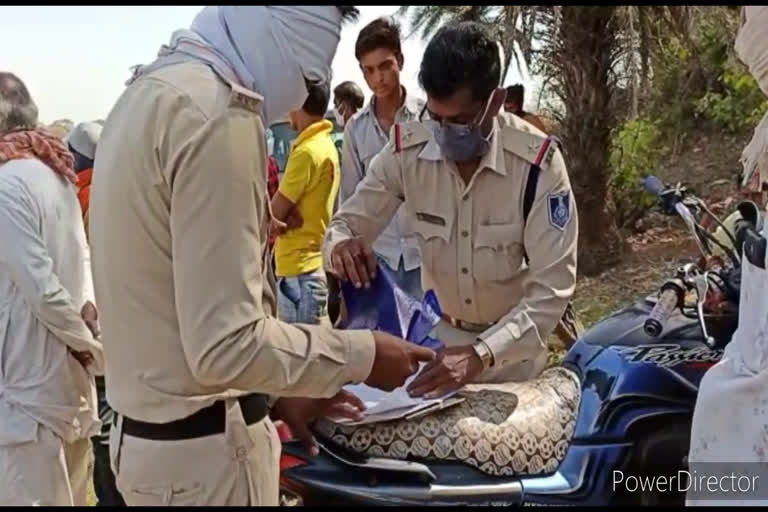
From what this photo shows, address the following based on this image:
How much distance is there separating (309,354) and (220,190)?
0.37 m

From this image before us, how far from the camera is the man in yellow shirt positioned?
5375 millimetres

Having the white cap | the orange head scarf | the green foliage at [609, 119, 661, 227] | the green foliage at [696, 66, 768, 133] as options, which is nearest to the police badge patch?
the orange head scarf

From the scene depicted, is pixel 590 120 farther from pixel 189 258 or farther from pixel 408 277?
pixel 189 258

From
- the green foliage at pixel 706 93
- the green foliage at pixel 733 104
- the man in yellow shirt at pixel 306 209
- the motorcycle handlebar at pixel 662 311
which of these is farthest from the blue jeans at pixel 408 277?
the green foliage at pixel 733 104

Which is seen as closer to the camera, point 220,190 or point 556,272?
point 220,190

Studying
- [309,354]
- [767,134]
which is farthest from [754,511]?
[309,354]

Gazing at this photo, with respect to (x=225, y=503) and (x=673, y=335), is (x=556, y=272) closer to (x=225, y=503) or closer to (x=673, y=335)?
(x=673, y=335)

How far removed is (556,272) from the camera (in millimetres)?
2797

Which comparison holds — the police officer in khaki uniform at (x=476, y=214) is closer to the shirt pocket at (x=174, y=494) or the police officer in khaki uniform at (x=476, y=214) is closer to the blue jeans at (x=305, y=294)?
the shirt pocket at (x=174, y=494)

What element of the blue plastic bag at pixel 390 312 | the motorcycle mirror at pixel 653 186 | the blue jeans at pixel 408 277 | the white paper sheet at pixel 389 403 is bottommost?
the blue jeans at pixel 408 277

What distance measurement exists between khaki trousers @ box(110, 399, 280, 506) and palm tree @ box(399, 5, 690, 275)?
7.23m

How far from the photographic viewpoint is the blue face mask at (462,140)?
2832mm

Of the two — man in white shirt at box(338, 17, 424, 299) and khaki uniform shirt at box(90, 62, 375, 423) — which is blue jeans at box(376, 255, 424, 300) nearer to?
man in white shirt at box(338, 17, 424, 299)

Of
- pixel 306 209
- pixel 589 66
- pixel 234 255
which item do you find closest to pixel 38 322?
pixel 234 255
